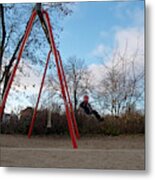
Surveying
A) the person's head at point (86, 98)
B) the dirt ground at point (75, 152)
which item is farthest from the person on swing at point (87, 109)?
the dirt ground at point (75, 152)

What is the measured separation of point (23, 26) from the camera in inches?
122

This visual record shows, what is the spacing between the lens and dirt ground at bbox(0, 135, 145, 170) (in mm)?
2916

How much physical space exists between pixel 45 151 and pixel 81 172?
274mm

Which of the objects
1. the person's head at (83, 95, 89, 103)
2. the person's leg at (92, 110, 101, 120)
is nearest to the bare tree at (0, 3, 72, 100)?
the person's head at (83, 95, 89, 103)

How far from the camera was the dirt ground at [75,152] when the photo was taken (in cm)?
292

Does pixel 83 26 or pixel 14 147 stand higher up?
pixel 83 26

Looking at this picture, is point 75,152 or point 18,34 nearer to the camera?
point 75,152

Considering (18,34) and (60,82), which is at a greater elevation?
(18,34)

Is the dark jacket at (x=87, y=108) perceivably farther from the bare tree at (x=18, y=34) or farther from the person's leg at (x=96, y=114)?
the bare tree at (x=18, y=34)

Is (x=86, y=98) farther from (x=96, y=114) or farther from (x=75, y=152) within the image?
(x=75, y=152)

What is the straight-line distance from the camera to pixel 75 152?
Answer: 2979 mm

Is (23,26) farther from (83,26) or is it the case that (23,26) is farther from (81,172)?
(81,172)

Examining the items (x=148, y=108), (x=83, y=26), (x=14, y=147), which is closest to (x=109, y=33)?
(x=83, y=26)

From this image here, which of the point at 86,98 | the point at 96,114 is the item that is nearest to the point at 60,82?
the point at 86,98
